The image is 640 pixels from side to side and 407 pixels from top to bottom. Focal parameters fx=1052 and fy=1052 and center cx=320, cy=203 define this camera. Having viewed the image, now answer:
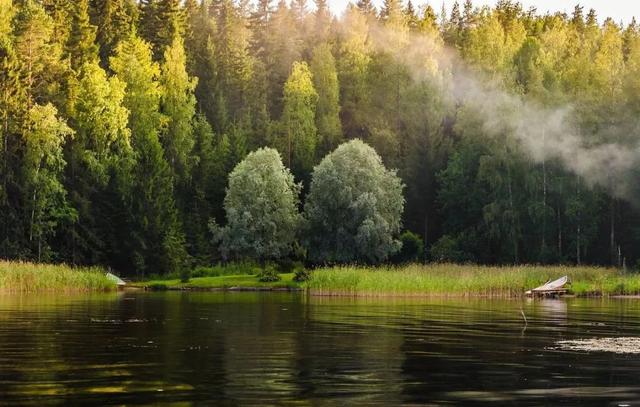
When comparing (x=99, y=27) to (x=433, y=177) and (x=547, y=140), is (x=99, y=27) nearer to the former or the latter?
(x=433, y=177)

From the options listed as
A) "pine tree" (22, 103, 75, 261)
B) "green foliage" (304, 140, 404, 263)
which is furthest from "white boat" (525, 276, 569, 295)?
"pine tree" (22, 103, 75, 261)

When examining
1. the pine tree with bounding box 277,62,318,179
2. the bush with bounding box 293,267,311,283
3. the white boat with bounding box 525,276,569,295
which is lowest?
the white boat with bounding box 525,276,569,295

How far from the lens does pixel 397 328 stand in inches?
1356

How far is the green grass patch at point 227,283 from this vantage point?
7656 centimetres

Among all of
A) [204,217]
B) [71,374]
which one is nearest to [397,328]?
[71,374]

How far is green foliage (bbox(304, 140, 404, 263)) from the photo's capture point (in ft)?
296

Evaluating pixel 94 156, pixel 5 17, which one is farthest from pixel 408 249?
Result: pixel 5 17

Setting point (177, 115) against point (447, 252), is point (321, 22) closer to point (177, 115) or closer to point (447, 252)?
point (177, 115)

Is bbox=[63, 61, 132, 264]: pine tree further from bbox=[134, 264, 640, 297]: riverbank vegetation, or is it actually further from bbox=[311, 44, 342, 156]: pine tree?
bbox=[134, 264, 640, 297]: riverbank vegetation

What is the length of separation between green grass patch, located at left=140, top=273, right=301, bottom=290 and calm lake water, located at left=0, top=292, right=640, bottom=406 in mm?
31811

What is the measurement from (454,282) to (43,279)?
24.1 metres

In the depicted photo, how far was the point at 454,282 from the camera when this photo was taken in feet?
196

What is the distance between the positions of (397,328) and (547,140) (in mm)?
66290

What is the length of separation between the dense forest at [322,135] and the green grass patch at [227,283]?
12.6 meters
